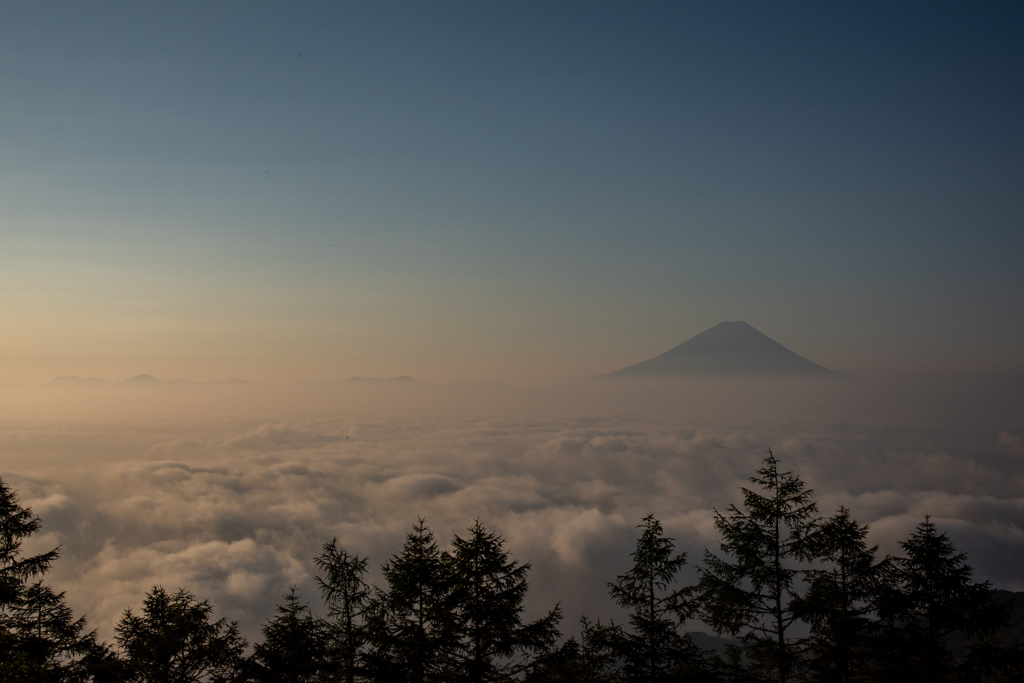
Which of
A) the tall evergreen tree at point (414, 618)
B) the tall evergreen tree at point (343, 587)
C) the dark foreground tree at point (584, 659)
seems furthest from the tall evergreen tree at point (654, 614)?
the tall evergreen tree at point (343, 587)

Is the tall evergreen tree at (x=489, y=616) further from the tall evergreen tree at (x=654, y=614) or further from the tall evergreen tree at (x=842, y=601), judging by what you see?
the tall evergreen tree at (x=842, y=601)

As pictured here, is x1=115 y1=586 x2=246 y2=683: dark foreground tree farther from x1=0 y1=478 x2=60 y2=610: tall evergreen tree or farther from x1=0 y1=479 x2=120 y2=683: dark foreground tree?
x1=0 y1=478 x2=60 y2=610: tall evergreen tree

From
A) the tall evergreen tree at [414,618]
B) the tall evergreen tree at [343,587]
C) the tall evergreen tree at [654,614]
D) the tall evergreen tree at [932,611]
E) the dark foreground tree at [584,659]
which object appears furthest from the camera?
the tall evergreen tree at [343,587]

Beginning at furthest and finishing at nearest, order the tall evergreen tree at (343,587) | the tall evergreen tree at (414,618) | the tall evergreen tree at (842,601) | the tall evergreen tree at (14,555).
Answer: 1. the tall evergreen tree at (343,587)
2. the tall evergreen tree at (14,555)
3. the tall evergreen tree at (842,601)
4. the tall evergreen tree at (414,618)

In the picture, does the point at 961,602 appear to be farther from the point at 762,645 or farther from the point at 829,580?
the point at 762,645

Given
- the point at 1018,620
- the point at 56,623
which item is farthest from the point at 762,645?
the point at 1018,620

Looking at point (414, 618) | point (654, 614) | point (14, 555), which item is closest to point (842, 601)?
point (654, 614)
